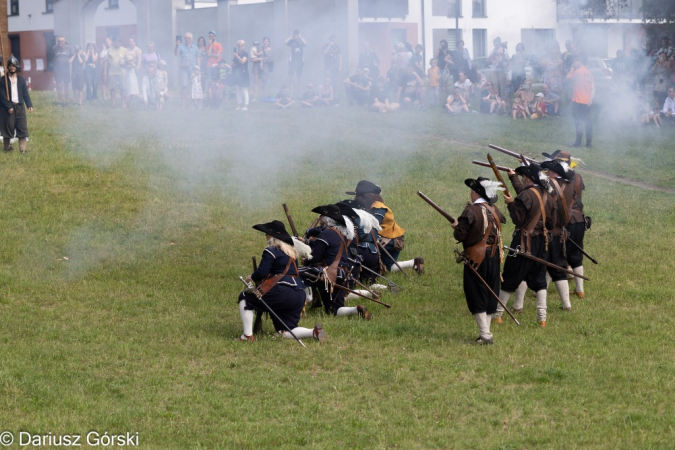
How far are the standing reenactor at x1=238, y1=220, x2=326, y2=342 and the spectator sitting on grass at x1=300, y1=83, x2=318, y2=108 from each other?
8.15 metres

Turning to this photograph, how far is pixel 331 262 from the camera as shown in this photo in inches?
515

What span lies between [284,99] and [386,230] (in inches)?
316

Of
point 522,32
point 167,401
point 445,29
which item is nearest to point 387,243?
point 445,29

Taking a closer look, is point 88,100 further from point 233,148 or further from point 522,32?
point 522,32

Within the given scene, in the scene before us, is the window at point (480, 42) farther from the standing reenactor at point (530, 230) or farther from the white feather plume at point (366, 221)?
the standing reenactor at point (530, 230)

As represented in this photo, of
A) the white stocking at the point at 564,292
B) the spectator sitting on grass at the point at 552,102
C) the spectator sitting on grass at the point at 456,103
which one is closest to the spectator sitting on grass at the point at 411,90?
the spectator sitting on grass at the point at 456,103

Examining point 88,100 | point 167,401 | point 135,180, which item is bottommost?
point 167,401

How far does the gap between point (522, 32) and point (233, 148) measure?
6.27m

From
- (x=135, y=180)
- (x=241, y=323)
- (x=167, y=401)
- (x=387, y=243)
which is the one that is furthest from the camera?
(x=135, y=180)

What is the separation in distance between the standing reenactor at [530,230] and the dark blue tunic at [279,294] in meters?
2.76

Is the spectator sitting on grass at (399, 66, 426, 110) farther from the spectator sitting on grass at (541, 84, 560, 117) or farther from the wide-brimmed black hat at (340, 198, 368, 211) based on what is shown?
the wide-brimmed black hat at (340, 198, 368, 211)

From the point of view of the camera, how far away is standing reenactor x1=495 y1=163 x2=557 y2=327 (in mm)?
12555

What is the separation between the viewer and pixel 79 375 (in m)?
10.4

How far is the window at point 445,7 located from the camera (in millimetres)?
14118
